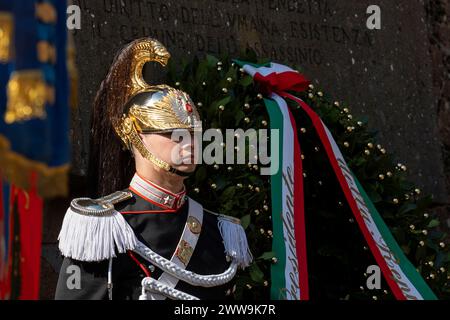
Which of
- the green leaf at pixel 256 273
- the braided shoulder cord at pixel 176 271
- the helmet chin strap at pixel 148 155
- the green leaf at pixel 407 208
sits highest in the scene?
the helmet chin strap at pixel 148 155

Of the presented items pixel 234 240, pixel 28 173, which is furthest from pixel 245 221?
pixel 28 173

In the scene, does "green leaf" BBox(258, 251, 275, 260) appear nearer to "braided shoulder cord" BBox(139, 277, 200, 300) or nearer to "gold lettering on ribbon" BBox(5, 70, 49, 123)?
"braided shoulder cord" BBox(139, 277, 200, 300)

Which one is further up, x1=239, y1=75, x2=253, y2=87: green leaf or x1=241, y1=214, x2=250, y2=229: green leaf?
x1=239, y1=75, x2=253, y2=87: green leaf

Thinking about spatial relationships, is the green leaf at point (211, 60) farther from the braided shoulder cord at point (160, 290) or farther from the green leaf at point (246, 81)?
the braided shoulder cord at point (160, 290)

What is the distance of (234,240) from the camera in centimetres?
390

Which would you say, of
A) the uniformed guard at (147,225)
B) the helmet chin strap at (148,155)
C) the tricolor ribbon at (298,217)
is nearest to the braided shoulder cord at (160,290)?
the uniformed guard at (147,225)

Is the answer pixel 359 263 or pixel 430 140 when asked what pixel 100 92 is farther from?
pixel 430 140

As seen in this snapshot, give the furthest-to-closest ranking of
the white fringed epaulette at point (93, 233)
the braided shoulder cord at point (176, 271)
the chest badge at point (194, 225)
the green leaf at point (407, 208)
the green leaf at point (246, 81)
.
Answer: the green leaf at point (407, 208), the green leaf at point (246, 81), the chest badge at point (194, 225), the braided shoulder cord at point (176, 271), the white fringed epaulette at point (93, 233)

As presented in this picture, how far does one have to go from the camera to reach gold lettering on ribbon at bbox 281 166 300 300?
4.24m

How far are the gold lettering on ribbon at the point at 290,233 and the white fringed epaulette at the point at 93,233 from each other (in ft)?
2.77

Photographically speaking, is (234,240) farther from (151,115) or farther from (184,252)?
(151,115)

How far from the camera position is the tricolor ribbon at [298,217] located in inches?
169

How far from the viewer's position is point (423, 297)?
435 centimetres

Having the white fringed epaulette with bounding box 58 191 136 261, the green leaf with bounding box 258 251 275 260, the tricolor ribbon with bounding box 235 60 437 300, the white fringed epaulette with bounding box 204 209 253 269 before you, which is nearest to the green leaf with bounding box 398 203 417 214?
the tricolor ribbon with bounding box 235 60 437 300
